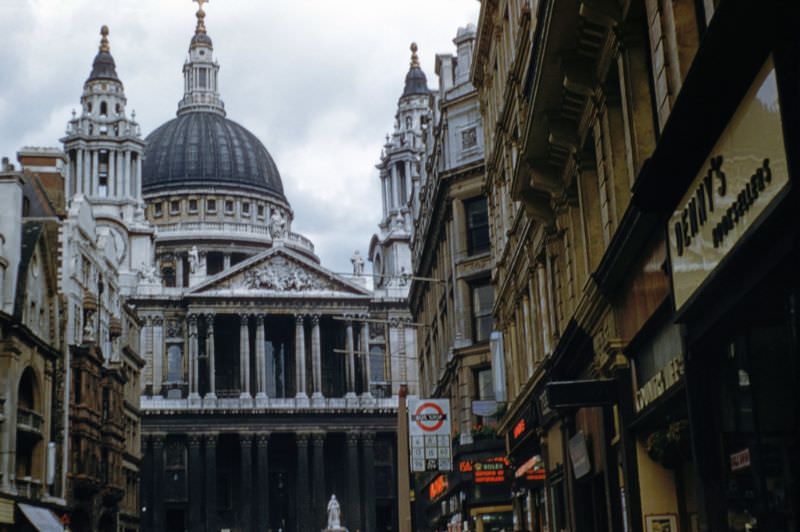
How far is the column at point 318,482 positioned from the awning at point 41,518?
55.1 m

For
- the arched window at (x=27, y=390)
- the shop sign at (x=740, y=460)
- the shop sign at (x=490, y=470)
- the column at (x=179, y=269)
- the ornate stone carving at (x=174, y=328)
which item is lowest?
the shop sign at (x=740, y=460)

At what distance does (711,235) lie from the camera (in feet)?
42.6

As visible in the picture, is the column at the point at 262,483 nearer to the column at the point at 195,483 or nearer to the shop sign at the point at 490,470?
the column at the point at 195,483

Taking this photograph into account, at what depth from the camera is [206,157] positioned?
14525cm

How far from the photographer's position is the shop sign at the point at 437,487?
5884 centimetres

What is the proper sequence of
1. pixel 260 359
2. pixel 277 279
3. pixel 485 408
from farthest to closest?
pixel 277 279 < pixel 260 359 < pixel 485 408

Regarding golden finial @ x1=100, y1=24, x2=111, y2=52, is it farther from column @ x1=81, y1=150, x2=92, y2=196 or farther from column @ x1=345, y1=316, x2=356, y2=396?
column @ x1=345, y1=316, x2=356, y2=396

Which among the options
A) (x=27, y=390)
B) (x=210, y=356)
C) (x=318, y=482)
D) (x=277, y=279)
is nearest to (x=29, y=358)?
(x=27, y=390)

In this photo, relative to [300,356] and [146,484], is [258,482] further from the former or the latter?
[300,356]

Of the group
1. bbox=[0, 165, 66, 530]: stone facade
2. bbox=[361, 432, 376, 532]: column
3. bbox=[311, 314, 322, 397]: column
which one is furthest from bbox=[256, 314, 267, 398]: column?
bbox=[0, 165, 66, 530]: stone facade

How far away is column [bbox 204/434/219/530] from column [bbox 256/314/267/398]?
19.6ft

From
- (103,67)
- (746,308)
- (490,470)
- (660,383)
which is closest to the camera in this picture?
(746,308)

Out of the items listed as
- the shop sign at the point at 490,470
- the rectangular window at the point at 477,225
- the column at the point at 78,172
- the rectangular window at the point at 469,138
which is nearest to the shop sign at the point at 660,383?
the shop sign at the point at 490,470

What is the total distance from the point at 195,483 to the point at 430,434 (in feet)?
227
